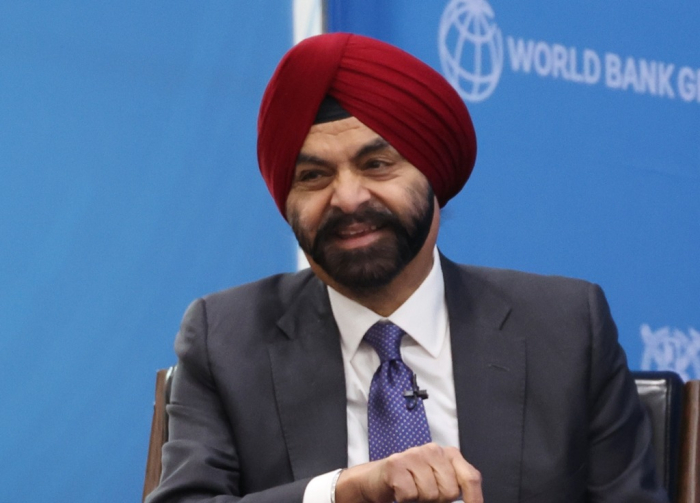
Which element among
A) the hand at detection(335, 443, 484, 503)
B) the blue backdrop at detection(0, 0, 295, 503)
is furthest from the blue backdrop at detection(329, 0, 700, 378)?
the hand at detection(335, 443, 484, 503)

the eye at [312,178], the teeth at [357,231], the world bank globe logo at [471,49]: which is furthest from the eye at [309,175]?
the world bank globe logo at [471,49]

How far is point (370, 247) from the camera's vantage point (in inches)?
61.4

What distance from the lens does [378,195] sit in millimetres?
1559

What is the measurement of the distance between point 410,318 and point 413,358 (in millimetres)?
66

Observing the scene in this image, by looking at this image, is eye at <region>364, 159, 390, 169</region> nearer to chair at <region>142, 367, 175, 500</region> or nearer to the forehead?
the forehead

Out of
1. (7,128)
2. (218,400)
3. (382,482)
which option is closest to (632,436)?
(382,482)

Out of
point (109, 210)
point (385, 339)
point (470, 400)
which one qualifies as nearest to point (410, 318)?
point (385, 339)

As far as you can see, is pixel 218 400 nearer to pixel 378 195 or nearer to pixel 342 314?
pixel 342 314

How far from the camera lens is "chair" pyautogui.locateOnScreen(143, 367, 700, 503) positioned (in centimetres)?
172

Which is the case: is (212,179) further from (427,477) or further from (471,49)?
(427,477)

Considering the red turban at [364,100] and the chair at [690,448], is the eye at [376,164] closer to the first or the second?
the red turban at [364,100]

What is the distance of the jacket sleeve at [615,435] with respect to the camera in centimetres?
159

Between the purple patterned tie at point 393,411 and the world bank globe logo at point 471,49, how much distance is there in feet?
4.23

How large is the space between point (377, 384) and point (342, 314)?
15 cm
